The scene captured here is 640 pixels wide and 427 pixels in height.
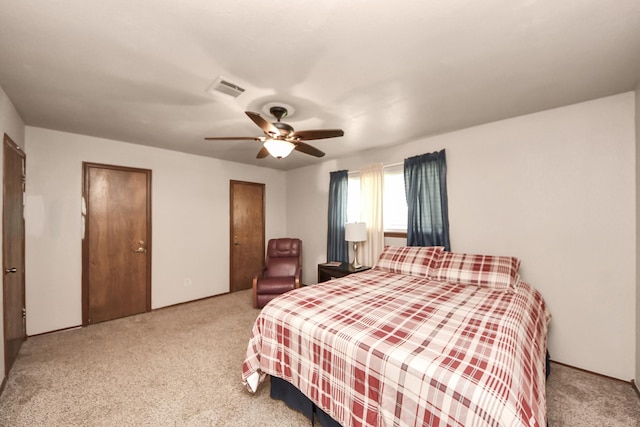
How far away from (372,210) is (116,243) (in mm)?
3661

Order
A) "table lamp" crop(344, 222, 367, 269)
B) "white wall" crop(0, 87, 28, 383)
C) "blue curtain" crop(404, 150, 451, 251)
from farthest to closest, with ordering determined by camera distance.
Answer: "table lamp" crop(344, 222, 367, 269) < "blue curtain" crop(404, 150, 451, 251) < "white wall" crop(0, 87, 28, 383)

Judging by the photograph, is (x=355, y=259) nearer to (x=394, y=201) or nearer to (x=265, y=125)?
(x=394, y=201)

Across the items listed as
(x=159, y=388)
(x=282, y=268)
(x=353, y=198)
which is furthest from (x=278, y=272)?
(x=159, y=388)

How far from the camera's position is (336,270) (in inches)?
146

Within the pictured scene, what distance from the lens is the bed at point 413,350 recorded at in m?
1.07

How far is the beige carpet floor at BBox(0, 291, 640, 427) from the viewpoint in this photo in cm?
175

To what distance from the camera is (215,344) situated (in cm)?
276

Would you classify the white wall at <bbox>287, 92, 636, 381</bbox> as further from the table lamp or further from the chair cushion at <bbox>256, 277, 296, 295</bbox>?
the chair cushion at <bbox>256, 277, 296, 295</bbox>

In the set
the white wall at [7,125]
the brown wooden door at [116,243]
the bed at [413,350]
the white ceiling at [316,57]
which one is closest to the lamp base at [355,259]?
the bed at [413,350]

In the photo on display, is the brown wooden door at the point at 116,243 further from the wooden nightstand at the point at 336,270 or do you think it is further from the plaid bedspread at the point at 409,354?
the plaid bedspread at the point at 409,354

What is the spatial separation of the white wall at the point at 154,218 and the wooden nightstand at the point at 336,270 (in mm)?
1761

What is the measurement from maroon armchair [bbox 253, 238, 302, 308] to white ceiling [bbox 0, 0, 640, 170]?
2.30m

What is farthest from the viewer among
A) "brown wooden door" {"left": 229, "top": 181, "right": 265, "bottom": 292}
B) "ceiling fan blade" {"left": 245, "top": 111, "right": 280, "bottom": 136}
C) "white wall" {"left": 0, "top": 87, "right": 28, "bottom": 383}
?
"brown wooden door" {"left": 229, "top": 181, "right": 265, "bottom": 292}

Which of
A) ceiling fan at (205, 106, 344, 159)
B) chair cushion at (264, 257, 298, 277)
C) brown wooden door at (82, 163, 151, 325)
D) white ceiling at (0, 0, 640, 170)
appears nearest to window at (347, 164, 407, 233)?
white ceiling at (0, 0, 640, 170)
